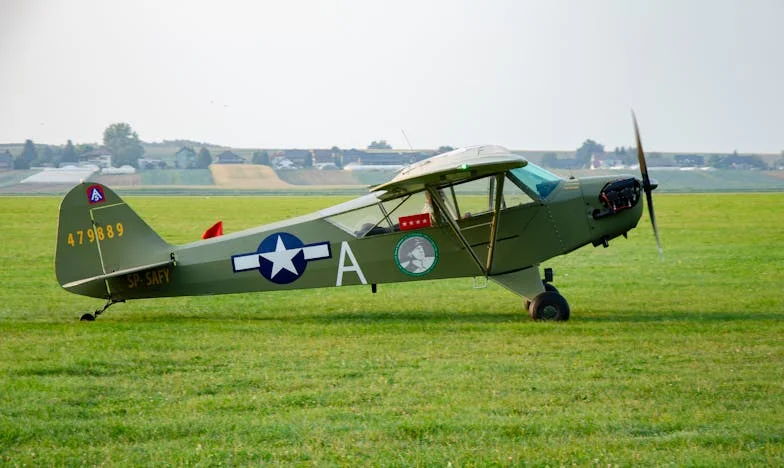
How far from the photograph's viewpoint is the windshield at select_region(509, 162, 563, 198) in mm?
13852

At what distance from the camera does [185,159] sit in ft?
549

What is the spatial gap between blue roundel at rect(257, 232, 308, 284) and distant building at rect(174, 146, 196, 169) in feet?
501

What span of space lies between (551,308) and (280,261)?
11.8ft

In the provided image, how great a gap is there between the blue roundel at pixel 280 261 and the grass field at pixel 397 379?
65 centimetres

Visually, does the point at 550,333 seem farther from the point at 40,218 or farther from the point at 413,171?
the point at 40,218

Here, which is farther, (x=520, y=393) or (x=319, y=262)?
(x=319, y=262)

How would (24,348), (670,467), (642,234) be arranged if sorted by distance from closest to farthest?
(670,467)
(24,348)
(642,234)

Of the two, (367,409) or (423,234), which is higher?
(423,234)

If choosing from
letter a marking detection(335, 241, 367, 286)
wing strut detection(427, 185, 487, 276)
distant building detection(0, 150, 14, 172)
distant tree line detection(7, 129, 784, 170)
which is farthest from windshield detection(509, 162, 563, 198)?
distant building detection(0, 150, 14, 172)

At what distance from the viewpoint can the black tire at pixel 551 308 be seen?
1347cm

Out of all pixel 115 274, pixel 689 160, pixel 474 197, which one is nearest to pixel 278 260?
pixel 115 274

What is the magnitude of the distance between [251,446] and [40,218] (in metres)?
41.2

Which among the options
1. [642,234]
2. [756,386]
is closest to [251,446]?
[756,386]

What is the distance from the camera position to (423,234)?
13.9 metres
